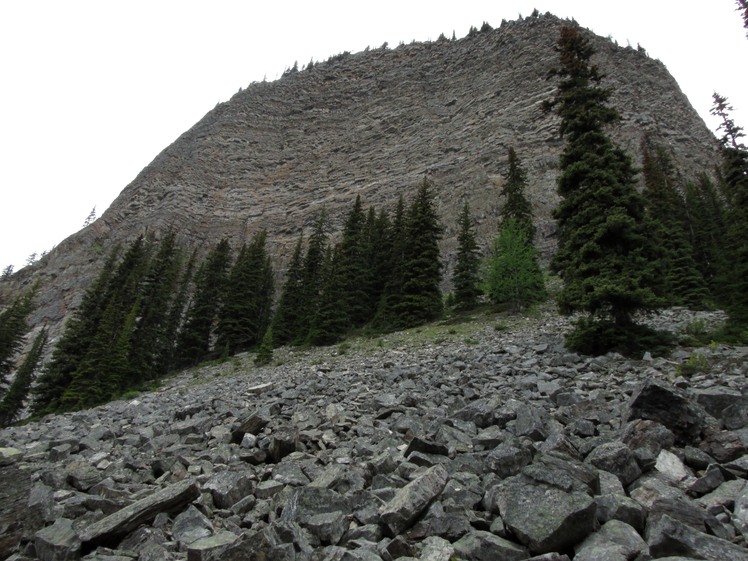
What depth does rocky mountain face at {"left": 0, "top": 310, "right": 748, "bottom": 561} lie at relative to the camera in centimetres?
388

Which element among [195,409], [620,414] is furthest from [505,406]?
[195,409]

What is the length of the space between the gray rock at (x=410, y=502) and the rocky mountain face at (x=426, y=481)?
2cm

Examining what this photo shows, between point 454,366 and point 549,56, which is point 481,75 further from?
point 454,366

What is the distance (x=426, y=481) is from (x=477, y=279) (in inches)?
1327

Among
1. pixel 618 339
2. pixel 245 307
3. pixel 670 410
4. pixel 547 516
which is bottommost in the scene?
pixel 547 516

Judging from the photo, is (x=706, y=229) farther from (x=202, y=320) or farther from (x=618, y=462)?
(x=202, y=320)

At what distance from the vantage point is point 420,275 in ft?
115

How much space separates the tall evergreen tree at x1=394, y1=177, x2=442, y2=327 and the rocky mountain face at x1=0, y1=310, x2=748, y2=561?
74.8 feet

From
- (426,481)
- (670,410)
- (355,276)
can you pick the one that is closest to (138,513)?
(426,481)

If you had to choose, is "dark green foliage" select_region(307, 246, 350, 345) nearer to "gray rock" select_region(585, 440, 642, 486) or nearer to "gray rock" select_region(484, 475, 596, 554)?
"gray rock" select_region(585, 440, 642, 486)

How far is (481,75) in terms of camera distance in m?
87.7

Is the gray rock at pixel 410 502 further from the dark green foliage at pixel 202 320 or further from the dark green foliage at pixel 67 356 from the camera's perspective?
the dark green foliage at pixel 202 320

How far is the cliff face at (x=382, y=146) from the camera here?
210 ft

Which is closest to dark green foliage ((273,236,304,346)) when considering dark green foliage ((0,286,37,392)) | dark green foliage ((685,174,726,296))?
dark green foliage ((0,286,37,392))
